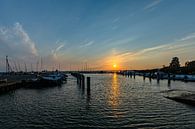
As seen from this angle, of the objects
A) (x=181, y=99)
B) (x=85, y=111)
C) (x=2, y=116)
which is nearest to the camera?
(x=2, y=116)

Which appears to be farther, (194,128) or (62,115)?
(62,115)

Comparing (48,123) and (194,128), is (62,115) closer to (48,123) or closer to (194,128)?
(48,123)

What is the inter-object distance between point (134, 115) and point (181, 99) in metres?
14.8

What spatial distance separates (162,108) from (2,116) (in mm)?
23167

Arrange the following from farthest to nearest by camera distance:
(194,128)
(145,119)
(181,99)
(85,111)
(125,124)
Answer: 1. (181,99)
2. (85,111)
3. (145,119)
4. (125,124)
5. (194,128)

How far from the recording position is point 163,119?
28.1 metres

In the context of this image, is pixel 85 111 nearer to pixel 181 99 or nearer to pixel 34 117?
pixel 34 117

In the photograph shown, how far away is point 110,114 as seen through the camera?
104 ft

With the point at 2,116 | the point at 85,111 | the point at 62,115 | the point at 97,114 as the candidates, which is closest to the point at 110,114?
the point at 97,114

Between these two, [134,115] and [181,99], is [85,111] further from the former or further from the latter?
[181,99]

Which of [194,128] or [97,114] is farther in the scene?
[97,114]

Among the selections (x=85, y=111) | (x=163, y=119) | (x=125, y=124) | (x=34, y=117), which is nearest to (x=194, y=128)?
(x=163, y=119)

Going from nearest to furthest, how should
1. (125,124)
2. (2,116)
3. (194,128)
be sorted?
(194,128) → (125,124) → (2,116)

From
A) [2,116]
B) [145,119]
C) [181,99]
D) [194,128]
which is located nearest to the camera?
[194,128]
